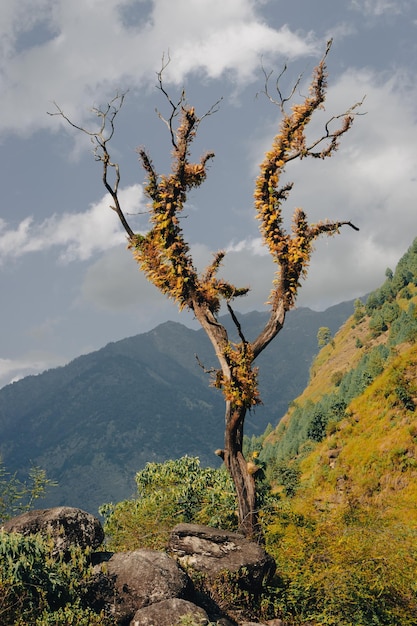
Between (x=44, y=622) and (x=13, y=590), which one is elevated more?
(x=13, y=590)

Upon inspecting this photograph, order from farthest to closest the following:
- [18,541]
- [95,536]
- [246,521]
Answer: [246,521], [95,536], [18,541]

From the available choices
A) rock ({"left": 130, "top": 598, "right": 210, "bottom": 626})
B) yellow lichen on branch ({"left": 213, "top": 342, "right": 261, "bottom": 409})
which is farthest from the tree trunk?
rock ({"left": 130, "top": 598, "right": 210, "bottom": 626})

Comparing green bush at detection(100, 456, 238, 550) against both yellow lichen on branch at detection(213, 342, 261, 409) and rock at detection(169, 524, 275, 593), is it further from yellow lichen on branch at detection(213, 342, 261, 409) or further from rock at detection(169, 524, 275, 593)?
yellow lichen on branch at detection(213, 342, 261, 409)

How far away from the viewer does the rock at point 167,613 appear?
8.96 m

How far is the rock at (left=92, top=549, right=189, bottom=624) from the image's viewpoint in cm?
984

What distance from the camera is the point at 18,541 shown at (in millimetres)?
9211

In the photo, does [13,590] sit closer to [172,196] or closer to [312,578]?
[312,578]

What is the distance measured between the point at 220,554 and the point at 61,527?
397cm

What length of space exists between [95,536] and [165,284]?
7396 mm

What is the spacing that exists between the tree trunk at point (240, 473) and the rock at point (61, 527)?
155 inches

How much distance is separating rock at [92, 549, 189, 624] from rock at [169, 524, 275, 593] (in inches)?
54.9

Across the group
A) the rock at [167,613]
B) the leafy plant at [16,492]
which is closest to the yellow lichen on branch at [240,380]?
the leafy plant at [16,492]

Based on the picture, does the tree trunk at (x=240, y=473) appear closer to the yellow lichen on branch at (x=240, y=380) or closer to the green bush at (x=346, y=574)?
the yellow lichen on branch at (x=240, y=380)

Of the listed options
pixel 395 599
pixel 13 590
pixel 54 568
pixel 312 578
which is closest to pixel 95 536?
pixel 54 568
